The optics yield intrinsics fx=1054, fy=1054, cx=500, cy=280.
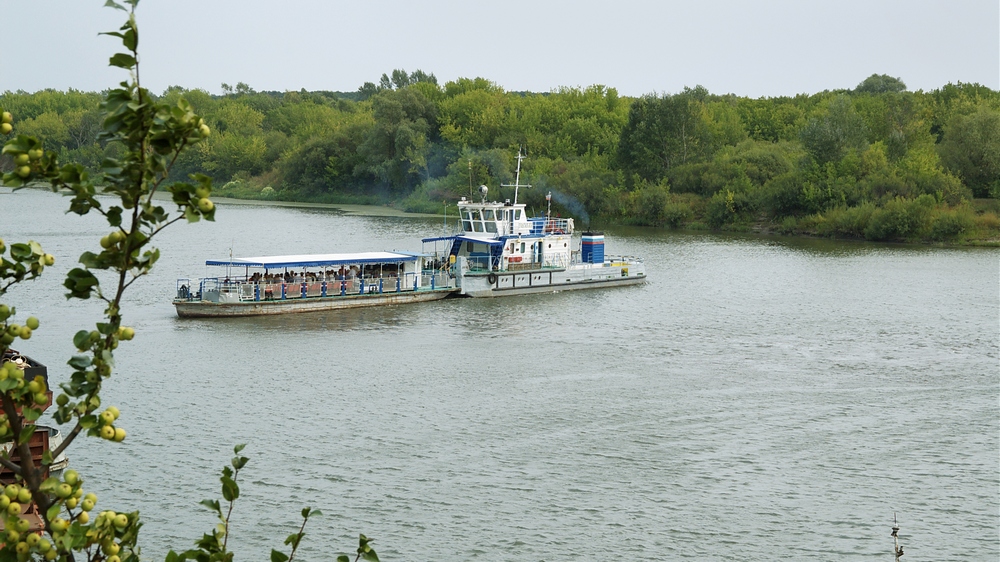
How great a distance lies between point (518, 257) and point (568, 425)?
920 inches

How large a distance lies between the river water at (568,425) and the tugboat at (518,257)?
73.4 inches

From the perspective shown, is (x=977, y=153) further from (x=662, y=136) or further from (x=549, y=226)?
(x=549, y=226)

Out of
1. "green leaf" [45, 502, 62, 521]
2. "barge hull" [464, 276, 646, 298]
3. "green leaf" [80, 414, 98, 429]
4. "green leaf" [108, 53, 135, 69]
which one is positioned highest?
"green leaf" [108, 53, 135, 69]

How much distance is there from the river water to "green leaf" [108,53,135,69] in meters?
14.7

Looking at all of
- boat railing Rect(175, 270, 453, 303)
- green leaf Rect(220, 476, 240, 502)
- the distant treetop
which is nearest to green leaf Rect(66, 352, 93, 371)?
green leaf Rect(220, 476, 240, 502)

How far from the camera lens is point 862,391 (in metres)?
30.8

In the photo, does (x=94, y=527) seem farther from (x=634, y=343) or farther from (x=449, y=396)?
(x=634, y=343)

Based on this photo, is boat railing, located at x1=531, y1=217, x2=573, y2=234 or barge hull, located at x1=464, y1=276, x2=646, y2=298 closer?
barge hull, located at x1=464, y1=276, x2=646, y2=298

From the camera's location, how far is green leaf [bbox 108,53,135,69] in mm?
5074

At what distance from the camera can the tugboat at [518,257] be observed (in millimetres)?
47906

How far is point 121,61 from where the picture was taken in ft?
16.6

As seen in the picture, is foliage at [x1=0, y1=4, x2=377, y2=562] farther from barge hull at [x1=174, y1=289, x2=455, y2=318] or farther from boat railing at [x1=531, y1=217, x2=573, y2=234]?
boat railing at [x1=531, y1=217, x2=573, y2=234]

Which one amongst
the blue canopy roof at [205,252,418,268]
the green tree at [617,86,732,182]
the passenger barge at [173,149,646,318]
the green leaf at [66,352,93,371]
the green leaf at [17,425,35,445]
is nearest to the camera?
the green leaf at [17,425,35,445]

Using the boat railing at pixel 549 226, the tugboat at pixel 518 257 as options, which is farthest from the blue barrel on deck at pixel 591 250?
the boat railing at pixel 549 226
